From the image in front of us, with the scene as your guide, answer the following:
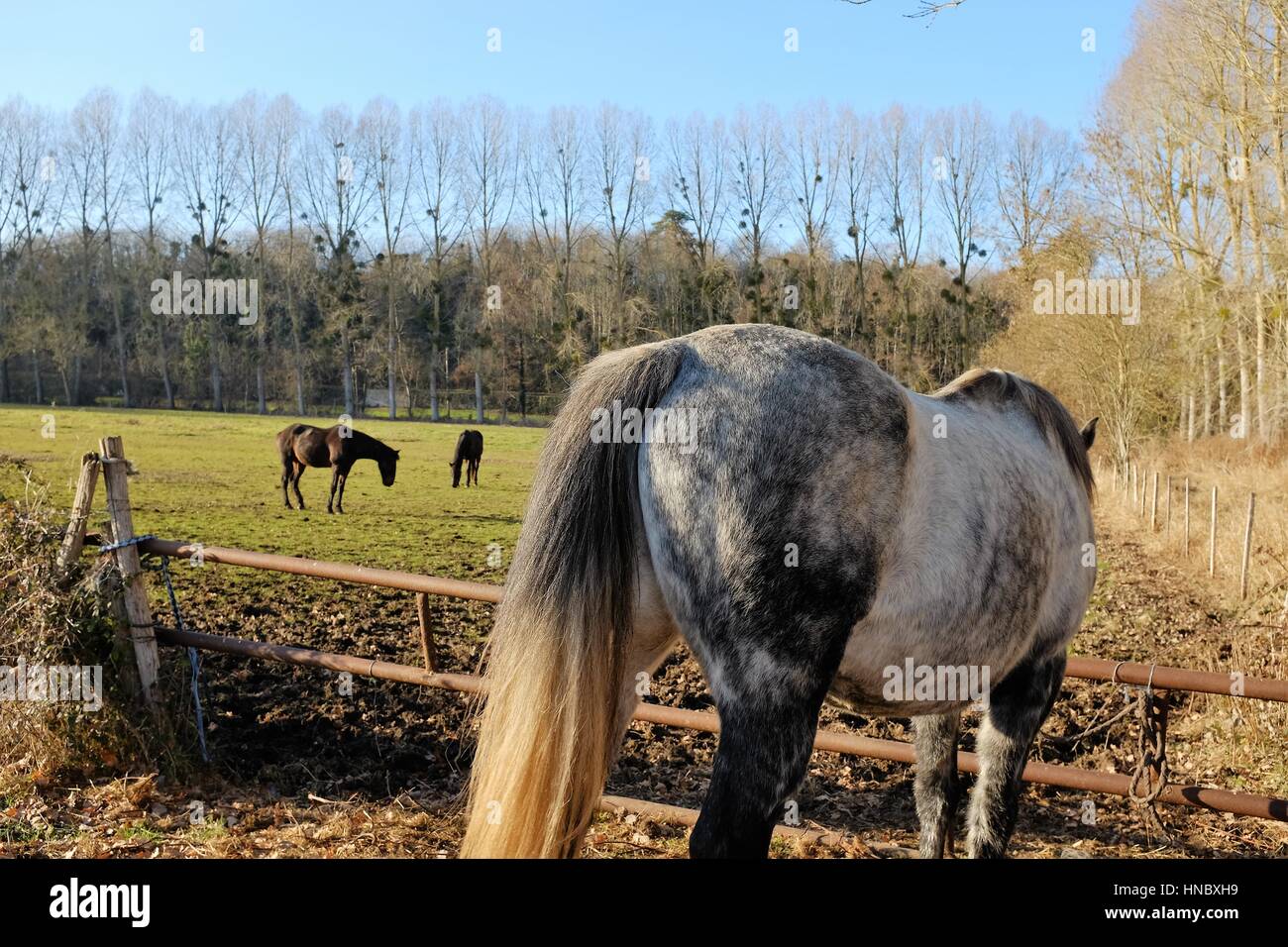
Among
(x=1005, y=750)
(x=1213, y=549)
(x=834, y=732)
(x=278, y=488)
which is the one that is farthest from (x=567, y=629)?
(x=1213, y=549)

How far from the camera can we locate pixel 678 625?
2.23 metres

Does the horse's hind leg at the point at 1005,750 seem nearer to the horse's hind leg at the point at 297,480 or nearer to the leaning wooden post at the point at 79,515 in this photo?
the leaning wooden post at the point at 79,515

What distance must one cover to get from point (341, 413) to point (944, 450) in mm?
9404

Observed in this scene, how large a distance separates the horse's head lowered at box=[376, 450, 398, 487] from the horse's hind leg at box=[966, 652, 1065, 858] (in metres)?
8.07

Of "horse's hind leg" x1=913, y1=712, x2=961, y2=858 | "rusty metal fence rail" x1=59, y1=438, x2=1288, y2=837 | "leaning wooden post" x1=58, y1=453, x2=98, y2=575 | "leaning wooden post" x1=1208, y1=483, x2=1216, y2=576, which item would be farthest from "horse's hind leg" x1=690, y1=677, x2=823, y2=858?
"leaning wooden post" x1=1208, y1=483, x2=1216, y2=576

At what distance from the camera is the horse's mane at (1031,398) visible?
10.2 ft

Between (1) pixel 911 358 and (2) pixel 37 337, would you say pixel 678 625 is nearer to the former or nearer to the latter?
(2) pixel 37 337

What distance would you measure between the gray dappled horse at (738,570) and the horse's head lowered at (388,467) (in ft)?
26.5

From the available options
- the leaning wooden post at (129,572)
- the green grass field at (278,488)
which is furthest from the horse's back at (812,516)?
the green grass field at (278,488)

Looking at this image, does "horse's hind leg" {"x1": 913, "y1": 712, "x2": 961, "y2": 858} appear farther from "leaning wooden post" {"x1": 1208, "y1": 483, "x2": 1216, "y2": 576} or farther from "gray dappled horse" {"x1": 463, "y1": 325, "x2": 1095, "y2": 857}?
"leaning wooden post" {"x1": 1208, "y1": 483, "x2": 1216, "y2": 576}

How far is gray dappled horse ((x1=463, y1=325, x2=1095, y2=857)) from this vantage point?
6.79ft

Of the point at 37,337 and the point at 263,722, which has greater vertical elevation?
the point at 37,337
